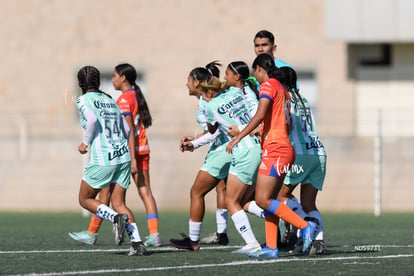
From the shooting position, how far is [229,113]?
429 inches

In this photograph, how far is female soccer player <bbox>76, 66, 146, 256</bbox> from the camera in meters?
10.9

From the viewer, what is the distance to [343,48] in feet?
90.7

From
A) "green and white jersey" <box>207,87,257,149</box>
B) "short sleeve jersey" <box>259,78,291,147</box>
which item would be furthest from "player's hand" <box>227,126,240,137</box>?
"short sleeve jersey" <box>259,78,291,147</box>

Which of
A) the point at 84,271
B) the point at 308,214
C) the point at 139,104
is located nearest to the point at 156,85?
the point at 139,104

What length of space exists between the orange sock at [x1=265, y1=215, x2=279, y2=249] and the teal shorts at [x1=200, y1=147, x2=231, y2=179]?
1140mm

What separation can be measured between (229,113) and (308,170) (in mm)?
1026

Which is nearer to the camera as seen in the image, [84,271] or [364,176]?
[84,271]

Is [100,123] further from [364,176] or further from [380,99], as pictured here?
[380,99]

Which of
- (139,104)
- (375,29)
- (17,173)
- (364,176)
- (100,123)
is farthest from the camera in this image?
(375,29)

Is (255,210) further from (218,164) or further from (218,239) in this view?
(218,239)

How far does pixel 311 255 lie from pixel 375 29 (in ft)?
56.4

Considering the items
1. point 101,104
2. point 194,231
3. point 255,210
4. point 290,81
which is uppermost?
point 290,81

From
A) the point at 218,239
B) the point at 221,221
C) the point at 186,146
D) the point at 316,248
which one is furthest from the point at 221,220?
the point at 316,248

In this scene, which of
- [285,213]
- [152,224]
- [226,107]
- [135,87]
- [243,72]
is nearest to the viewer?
[285,213]
